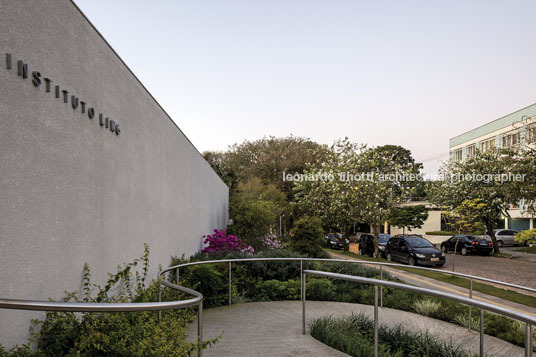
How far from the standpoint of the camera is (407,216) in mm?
37812

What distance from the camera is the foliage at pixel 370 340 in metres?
4.19

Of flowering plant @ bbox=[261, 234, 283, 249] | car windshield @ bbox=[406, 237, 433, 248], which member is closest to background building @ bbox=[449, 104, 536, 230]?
car windshield @ bbox=[406, 237, 433, 248]

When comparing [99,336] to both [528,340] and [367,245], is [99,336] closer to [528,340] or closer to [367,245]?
[528,340]

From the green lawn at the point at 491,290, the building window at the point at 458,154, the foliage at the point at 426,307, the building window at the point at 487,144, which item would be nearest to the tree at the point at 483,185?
the green lawn at the point at 491,290

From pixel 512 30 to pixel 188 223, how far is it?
554 inches

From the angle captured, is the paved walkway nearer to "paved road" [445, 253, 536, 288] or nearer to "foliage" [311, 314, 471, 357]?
"foliage" [311, 314, 471, 357]

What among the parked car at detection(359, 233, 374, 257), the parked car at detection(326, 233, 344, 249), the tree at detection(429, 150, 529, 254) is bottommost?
the parked car at detection(326, 233, 344, 249)

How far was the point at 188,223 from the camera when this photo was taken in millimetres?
10859

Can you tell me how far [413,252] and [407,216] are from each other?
60.5 ft

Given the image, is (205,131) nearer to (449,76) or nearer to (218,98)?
(218,98)

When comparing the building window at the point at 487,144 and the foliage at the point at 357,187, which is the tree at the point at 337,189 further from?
the building window at the point at 487,144

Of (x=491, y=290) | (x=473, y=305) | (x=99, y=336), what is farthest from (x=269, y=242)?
(x=99, y=336)

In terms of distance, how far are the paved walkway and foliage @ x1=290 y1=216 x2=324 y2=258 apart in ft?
A: 37.8

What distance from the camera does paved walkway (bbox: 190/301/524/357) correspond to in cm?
418
